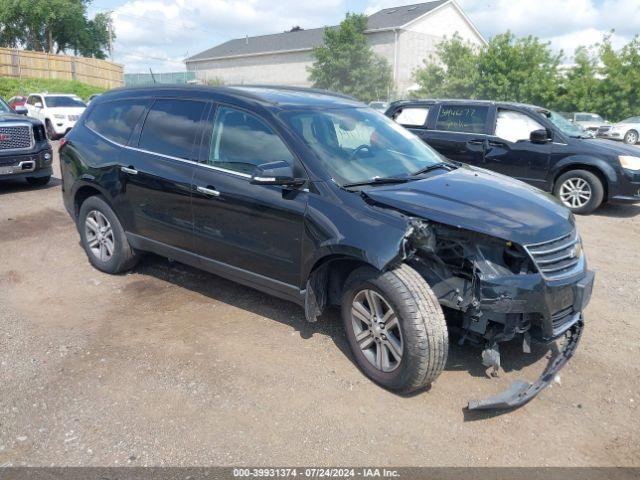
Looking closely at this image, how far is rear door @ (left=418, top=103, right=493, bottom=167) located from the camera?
9.12m

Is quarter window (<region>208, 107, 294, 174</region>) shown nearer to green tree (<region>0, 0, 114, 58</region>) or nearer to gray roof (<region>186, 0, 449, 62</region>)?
gray roof (<region>186, 0, 449, 62</region>)

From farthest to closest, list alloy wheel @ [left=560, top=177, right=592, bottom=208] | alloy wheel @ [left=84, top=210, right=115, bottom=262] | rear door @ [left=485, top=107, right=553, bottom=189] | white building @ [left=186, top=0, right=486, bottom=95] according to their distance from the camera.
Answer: white building @ [left=186, top=0, right=486, bottom=95] → rear door @ [left=485, top=107, right=553, bottom=189] → alloy wheel @ [left=560, top=177, right=592, bottom=208] → alloy wheel @ [left=84, top=210, right=115, bottom=262]

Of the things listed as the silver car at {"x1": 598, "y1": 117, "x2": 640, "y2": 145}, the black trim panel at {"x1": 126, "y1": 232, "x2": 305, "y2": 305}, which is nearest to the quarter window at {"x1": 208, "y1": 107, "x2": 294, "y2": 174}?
the black trim panel at {"x1": 126, "y1": 232, "x2": 305, "y2": 305}

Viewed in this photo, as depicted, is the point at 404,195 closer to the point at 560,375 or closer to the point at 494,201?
the point at 494,201

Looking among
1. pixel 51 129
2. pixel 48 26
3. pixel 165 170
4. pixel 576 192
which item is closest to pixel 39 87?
pixel 51 129

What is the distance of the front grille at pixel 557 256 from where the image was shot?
3344 mm

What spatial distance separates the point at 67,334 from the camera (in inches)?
169

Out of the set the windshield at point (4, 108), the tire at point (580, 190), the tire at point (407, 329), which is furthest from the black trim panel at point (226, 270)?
the windshield at point (4, 108)

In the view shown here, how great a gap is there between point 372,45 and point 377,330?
141 ft

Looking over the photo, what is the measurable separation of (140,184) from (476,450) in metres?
3.49

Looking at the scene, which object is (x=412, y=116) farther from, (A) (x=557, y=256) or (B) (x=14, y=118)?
(B) (x=14, y=118)

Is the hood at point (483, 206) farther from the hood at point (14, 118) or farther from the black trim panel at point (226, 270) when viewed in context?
the hood at point (14, 118)

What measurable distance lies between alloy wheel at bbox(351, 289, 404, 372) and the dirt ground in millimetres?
205

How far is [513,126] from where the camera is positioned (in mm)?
9039
